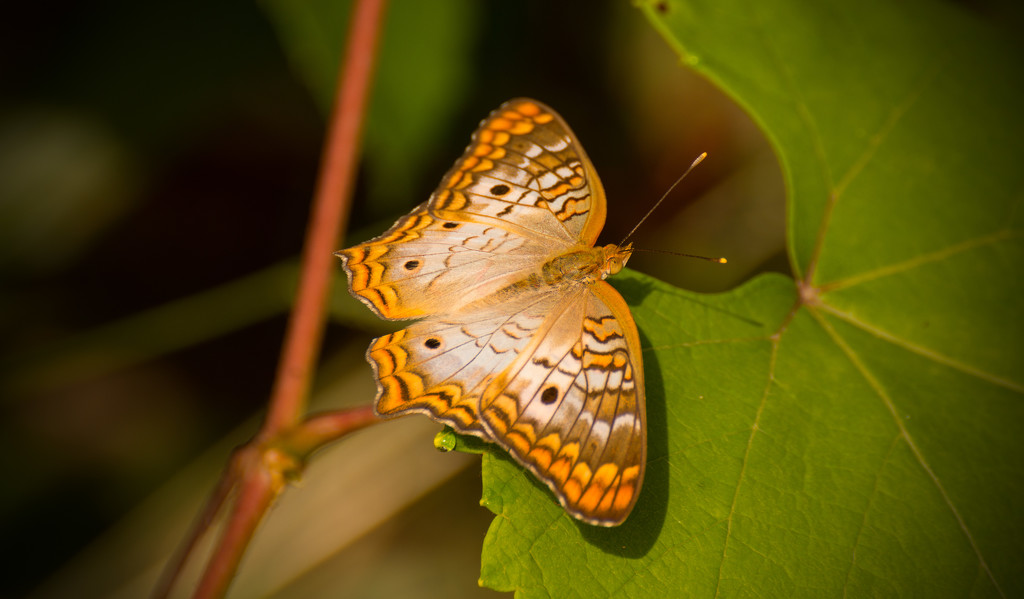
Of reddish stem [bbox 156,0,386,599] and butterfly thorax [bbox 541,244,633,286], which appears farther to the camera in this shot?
butterfly thorax [bbox 541,244,633,286]

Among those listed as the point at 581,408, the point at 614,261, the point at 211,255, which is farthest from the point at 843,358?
the point at 211,255

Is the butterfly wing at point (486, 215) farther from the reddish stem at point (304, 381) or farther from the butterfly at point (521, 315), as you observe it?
the reddish stem at point (304, 381)

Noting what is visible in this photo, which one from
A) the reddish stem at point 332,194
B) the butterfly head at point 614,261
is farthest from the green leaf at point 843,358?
the reddish stem at point 332,194

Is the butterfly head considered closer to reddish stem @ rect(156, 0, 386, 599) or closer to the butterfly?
the butterfly

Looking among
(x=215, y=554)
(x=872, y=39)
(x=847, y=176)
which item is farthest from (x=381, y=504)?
(x=872, y=39)

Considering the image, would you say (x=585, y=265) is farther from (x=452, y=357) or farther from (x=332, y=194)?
(x=332, y=194)

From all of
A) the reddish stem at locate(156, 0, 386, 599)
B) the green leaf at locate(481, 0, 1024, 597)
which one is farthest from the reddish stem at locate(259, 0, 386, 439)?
the green leaf at locate(481, 0, 1024, 597)
